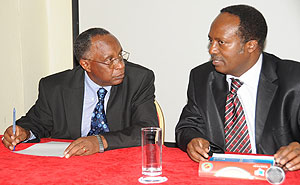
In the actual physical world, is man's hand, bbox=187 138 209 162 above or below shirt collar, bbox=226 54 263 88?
below

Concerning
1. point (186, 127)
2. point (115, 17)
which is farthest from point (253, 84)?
point (115, 17)

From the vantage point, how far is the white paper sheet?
2.21 metres

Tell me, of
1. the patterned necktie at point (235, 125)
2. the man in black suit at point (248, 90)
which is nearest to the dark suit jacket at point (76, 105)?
the man in black suit at point (248, 90)

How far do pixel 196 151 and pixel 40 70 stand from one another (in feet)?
8.32

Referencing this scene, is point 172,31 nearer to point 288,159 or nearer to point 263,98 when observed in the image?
point 263,98

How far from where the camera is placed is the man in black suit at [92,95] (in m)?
2.84

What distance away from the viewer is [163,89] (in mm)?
4051

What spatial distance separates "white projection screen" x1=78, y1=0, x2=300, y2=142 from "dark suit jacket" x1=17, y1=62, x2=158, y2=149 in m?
1.01

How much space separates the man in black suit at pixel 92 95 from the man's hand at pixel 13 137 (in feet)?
0.65

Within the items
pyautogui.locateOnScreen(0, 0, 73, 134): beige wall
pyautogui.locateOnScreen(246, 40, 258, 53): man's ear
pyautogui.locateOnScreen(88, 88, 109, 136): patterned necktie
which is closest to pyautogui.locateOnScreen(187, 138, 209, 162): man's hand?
pyautogui.locateOnScreen(246, 40, 258, 53): man's ear

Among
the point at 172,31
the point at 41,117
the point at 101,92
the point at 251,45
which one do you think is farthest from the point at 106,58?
the point at 172,31

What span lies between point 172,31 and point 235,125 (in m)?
1.68

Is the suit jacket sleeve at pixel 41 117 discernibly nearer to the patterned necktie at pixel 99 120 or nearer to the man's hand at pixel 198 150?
the patterned necktie at pixel 99 120

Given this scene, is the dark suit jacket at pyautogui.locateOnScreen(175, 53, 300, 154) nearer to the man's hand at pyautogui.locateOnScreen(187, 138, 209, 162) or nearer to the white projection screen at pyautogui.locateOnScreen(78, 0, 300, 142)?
the man's hand at pyautogui.locateOnScreen(187, 138, 209, 162)
